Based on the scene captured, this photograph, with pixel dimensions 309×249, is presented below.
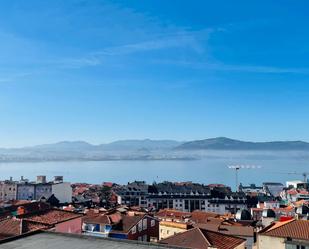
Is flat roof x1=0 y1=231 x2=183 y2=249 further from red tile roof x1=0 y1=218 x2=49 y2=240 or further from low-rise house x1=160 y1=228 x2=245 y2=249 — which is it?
low-rise house x1=160 y1=228 x2=245 y2=249

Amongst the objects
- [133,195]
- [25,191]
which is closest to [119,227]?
[133,195]

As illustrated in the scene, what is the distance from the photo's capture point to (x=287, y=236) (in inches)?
1193

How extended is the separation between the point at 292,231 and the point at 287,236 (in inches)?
28.4

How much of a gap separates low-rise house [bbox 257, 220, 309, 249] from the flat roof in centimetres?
1979

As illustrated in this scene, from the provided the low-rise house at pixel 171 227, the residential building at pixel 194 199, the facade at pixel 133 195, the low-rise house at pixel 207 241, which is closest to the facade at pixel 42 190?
the facade at pixel 133 195

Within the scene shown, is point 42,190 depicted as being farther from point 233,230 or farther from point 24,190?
point 233,230

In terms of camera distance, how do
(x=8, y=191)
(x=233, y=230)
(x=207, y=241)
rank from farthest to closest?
(x=8, y=191) < (x=233, y=230) < (x=207, y=241)

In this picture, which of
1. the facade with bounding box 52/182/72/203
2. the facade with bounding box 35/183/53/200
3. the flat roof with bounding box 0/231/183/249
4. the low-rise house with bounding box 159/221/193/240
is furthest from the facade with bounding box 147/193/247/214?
the flat roof with bounding box 0/231/183/249

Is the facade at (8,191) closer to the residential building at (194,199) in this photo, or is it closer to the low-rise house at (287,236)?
the residential building at (194,199)

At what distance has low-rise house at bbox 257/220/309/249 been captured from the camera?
97.0 feet

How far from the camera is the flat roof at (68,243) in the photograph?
13.2 metres

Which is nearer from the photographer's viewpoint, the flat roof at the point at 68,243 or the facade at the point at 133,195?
the flat roof at the point at 68,243

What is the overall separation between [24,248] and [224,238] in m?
20.3

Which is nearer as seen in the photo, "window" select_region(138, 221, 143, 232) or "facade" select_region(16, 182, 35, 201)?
"window" select_region(138, 221, 143, 232)
